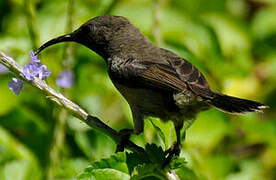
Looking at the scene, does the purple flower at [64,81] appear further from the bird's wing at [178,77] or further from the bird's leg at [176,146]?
the bird's leg at [176,146]

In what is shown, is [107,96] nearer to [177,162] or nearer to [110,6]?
[110,6]

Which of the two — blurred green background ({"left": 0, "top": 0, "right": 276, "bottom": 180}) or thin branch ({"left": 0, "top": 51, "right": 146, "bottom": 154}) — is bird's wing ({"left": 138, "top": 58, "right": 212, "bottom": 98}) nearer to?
blurred green background ({"left": 0, "top": 0, "right": 276, "bottom": 180})

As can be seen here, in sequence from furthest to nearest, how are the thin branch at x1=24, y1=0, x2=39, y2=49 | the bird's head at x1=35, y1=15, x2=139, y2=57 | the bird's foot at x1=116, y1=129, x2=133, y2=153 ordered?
the thin branch at x1=24, y1=0, x2=39, y2=49 → the bird's head at x1=35, y1=15, x2=139, y2=57 → the bird's foot at x1=116, y1=129, x2=133, y2=153

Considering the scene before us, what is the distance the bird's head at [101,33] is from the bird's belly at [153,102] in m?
0.52

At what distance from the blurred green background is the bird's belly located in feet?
0.37

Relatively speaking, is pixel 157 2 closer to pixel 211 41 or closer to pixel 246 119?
pixel 211 41

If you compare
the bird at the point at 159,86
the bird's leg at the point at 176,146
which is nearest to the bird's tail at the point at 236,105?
the bird at the point at 159,86

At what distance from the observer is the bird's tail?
10.6 ft

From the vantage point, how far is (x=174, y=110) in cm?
358

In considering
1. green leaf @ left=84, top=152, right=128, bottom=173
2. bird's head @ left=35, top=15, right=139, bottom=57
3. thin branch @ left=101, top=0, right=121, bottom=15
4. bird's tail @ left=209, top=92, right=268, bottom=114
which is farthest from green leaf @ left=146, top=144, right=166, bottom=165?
thin branch @ left=101, top=0, right=121, bottom=15

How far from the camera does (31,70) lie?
2848 mm

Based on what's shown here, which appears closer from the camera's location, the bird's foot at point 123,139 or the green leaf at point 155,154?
the green leaf at point 155,154

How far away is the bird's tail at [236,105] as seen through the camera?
323 cm

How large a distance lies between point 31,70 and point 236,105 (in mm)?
1206
